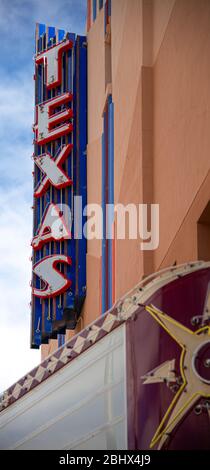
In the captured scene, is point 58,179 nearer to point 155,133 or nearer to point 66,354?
point 155,133

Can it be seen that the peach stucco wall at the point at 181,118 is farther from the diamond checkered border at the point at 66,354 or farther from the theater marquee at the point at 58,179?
the theater marquee at the point at 58,179

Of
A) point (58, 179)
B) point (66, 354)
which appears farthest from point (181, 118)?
point (58, 179)

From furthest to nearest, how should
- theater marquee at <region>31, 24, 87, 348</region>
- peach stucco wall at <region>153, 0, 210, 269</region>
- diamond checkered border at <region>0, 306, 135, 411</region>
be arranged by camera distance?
1. theater marquee at <region>31, 24, 87, 348</region>
2. peach stucco wall at <region>153, 0, 210, 269</region>
3. diamond checkered border at <region>0, 306, 135, 411</region>

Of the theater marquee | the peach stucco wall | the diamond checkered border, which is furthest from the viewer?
the theater marquee

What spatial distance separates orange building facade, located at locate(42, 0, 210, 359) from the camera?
11.5 meters

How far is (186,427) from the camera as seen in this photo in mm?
8055

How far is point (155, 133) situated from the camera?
47.5 ft

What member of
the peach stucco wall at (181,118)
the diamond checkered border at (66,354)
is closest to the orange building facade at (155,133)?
the peach stucco wall at (181,118)

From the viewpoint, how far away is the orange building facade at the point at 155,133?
11.5 metres

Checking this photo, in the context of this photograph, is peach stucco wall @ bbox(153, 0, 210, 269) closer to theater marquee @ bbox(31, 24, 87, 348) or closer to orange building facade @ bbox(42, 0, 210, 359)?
orange building facade @ bbox(42, 0, 210, 359)

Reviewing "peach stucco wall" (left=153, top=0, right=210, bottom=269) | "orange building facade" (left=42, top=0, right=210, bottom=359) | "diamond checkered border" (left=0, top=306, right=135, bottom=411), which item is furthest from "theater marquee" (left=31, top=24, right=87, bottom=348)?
"diamond checkered border" (left=0, top=306, right=135, bottom=411)

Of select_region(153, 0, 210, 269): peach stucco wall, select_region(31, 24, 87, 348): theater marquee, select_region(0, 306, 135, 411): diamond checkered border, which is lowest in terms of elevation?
select_region(0, 306, 135, 411): diamond checkered border
